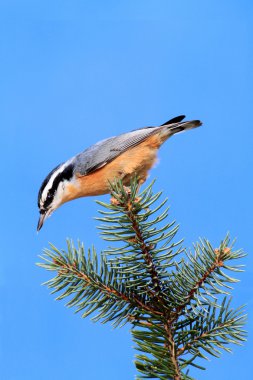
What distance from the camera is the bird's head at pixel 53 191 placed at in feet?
15.6

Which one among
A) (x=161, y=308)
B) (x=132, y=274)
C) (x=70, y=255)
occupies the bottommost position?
(x=161, y=308)

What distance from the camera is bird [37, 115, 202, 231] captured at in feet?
15.4

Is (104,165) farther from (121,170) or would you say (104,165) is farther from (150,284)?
(150,284)

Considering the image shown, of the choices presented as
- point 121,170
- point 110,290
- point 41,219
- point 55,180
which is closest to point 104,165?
point 121,170

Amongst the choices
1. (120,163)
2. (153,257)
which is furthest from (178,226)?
(120,163)

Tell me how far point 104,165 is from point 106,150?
16cm

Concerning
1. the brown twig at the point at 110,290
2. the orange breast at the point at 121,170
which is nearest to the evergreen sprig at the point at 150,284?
the brown twig at the point at 110,290

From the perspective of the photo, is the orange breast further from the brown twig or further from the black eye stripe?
the brown twig

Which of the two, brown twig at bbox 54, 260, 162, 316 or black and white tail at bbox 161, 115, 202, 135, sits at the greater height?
black and white tail at bbox 161, 115, 202, 135

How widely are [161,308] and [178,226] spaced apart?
0.38 m

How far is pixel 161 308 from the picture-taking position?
7.77ft

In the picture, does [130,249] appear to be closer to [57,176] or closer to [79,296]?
[79,296]

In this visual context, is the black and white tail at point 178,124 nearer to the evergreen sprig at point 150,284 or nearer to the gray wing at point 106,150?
the gray wing at point 106,150

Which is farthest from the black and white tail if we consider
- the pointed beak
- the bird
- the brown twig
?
the brown twig
